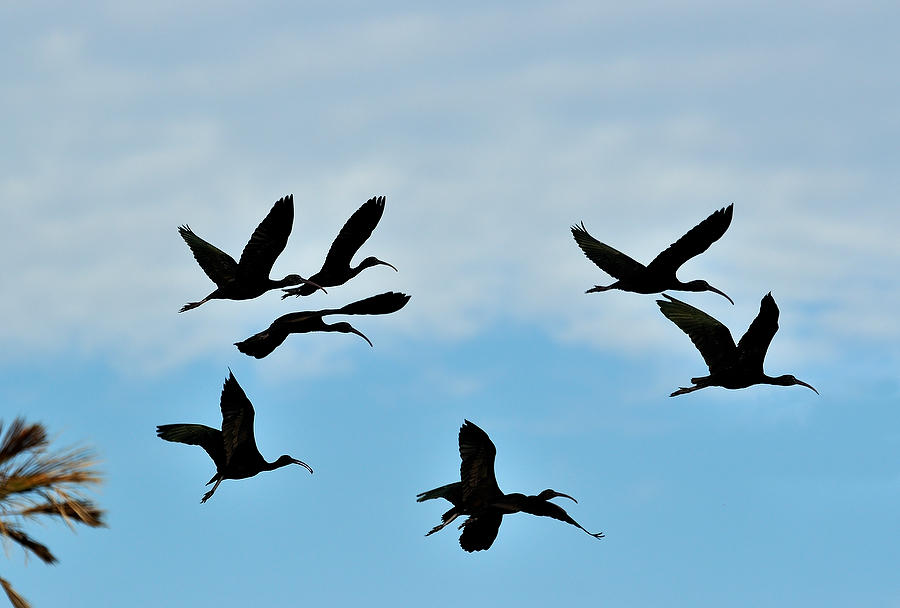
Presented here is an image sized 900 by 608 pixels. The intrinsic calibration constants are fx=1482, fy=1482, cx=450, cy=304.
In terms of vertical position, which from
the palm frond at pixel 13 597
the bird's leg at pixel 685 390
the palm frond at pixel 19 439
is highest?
the bird's leg at pixel 685 390

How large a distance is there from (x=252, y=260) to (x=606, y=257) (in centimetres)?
666

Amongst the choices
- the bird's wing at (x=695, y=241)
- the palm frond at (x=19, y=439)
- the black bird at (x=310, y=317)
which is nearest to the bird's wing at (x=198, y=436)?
the black bird at (x=310, y=317)

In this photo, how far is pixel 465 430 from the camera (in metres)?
24.9

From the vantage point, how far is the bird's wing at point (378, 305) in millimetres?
28516

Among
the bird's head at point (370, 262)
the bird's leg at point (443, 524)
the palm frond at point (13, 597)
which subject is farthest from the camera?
the bird's head at point (370, 262)

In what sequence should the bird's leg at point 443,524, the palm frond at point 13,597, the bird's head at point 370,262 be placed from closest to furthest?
1. the palm frond at point 13,597
2. the bird's leg at point 443,524
3. the bird's head at point 370,262

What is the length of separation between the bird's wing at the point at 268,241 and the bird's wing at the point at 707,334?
7.35 meters

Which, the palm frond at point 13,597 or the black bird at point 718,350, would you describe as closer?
the palm frond at point 13,597

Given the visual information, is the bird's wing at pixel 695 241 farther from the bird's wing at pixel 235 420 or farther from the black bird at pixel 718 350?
the bird's wing at pixel 235 420

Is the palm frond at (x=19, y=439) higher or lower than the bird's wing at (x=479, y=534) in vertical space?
lower

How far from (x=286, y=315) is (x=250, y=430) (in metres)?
3.00

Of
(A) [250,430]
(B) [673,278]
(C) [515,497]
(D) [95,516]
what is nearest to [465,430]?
(C) [515,497]

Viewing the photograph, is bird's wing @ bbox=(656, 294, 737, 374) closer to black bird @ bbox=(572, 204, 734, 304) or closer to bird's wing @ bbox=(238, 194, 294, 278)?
black bird @ bbox=(572, 204, 734, 304)

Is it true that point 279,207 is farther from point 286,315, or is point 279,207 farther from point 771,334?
point 771,334
